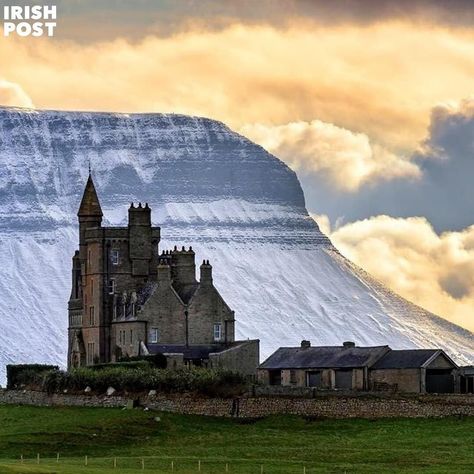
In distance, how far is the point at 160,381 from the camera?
148 m

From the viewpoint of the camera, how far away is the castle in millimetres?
171625

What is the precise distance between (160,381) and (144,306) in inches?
988

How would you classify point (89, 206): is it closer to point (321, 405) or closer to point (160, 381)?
point (160, 381)

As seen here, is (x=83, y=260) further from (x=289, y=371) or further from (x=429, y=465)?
(x=429, y=465)

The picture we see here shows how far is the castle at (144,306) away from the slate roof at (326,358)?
600 centimetres

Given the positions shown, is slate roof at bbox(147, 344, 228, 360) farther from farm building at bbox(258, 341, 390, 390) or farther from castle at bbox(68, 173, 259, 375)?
farm building at bbox(258, 341, 390, 390)

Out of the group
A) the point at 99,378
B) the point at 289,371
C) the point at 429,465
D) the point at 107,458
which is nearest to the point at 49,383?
the point at 99,378

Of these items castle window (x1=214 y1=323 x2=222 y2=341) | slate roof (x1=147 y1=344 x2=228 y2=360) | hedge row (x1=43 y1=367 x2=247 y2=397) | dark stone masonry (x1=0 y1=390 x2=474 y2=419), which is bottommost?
dark stone masonry (x1=0 y1=390 x2=474 y2=419)

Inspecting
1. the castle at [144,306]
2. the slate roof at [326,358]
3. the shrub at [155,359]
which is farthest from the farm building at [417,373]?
the castle at [144,306]

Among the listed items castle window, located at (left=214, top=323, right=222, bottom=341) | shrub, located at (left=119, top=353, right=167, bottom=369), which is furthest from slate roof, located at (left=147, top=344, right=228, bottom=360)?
shrub, located at (left=119, top=353, right=167, bottom=369)

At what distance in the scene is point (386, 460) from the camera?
399 ft

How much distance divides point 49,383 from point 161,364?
9.62 meters

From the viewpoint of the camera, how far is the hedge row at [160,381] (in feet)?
484

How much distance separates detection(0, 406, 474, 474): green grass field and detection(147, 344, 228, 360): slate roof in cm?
2262
